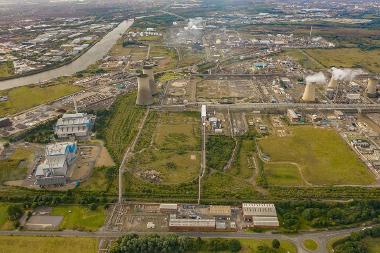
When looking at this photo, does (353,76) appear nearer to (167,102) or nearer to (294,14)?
(167,102)

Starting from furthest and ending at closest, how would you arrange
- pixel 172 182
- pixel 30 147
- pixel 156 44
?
1. pixel 156 44
2. pixel 30 147
3. pixel 172 182

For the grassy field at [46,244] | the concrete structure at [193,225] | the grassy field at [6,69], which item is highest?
the grassy field at [6,69]

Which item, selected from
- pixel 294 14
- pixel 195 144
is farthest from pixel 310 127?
pixel 294 14

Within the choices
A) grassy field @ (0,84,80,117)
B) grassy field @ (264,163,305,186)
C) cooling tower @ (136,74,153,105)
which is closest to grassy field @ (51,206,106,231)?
grassy field @ (264,163,305,186)

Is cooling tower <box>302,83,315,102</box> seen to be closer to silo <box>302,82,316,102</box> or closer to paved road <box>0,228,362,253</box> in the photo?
silo <box>302,82,316,102</box>

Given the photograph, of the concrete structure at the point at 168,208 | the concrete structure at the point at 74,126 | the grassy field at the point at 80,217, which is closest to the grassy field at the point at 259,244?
the concrete structure at the point at 168,208

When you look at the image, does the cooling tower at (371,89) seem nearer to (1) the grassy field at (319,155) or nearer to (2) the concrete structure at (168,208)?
(1) the grassy field at (319,155)
